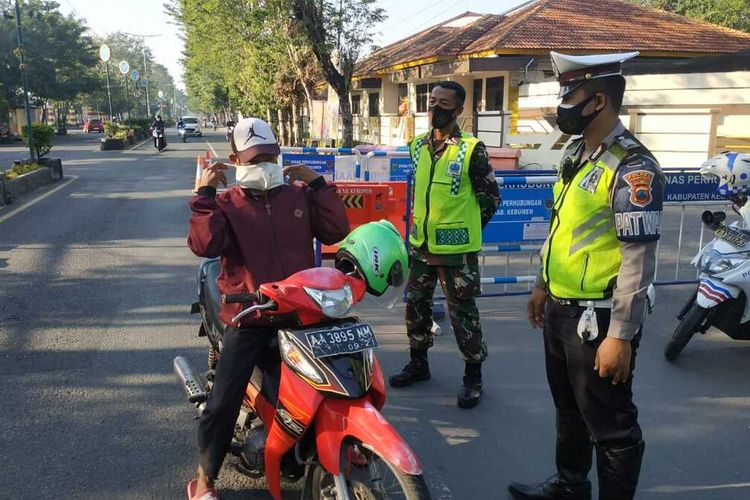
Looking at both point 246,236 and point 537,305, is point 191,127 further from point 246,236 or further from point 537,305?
point 537,305

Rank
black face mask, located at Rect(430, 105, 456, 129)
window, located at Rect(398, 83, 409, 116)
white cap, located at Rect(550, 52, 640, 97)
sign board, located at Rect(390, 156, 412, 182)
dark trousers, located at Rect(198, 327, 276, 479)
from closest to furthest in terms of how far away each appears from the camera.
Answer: white cap, located at Rect(550, 52, 640, 97) < dark trousers, located at Rect(198, 327, 276, 479) < black face mask, located at Rect(430, 105, 456, 129) < sign board, located at Rect(390, 156, 412, 182) < window, located at Rect(398, 83, 409, 116)

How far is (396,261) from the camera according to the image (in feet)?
8.57

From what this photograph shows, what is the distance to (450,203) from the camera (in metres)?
3.96

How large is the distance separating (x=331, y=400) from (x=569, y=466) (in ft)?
4.20

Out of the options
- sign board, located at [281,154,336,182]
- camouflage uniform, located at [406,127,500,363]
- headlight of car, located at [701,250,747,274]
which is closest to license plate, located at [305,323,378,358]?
camouflage uniform, located at [406,127,500,363]

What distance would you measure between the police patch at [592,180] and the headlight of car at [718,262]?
8.58 ft

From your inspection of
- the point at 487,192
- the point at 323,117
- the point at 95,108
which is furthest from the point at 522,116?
the point at 95,108

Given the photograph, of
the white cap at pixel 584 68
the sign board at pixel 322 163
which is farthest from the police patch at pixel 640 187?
the sign board at pixel 322 163

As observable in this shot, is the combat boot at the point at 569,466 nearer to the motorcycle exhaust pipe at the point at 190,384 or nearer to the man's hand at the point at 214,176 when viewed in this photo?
the motorcycle exhaust pipe at the point at 190,384

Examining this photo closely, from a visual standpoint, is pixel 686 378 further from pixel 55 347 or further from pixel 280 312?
pixel 55 347

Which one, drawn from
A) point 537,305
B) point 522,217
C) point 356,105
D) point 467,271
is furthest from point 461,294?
point 356,105

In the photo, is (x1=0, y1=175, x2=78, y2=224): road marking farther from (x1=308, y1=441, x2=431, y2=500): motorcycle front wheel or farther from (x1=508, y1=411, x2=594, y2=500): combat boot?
(x1=508, y1=411, x2=594, y2=500): combat boot

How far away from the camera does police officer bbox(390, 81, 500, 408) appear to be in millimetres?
3934

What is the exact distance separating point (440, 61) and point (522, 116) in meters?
3.58
